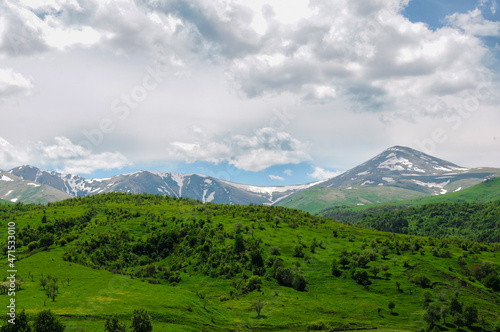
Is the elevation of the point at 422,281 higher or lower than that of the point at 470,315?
higher

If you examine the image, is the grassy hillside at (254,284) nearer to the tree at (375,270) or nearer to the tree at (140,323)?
the tree at (375,270)

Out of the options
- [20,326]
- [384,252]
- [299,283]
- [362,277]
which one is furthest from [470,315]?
[20,326]

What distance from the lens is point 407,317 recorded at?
11788 centimetres

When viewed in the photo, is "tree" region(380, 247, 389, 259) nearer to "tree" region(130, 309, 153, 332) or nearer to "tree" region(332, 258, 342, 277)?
"tree" region(332, 258, 342, 277)

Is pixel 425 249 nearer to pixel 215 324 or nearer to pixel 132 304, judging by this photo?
pixel 215 324

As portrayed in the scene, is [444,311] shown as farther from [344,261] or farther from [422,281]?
[344,261]

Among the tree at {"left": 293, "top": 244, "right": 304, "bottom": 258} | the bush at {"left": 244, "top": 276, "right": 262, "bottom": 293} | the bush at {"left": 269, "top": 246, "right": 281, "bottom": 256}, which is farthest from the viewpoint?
the tree at {"left": 293, "top": 244, "right": 304, "bottom": 258}

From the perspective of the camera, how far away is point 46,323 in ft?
224

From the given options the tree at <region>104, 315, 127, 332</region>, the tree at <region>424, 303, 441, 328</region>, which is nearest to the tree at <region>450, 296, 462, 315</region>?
the tree at <region>424, 303, 441, 328</region>

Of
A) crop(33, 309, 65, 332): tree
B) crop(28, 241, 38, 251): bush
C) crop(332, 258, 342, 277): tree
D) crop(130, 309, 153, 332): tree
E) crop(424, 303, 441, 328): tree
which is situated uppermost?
crop(28, 241, 38, 251): bush

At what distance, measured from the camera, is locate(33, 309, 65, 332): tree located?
67.2 metres

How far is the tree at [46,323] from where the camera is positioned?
67.2 meters

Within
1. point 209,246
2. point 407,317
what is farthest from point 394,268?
point 209,246

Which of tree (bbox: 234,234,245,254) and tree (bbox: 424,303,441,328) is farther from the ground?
tree (bbox: 234,234,245,254)
